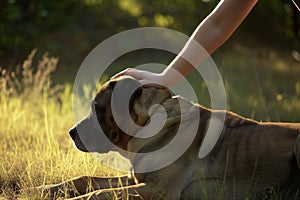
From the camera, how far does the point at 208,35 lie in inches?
149

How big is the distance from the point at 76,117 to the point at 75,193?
87.4 inches

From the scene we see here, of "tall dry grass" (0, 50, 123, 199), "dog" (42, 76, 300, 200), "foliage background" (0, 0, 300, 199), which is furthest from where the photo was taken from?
"foliage background" (0, 0, 300, 199)

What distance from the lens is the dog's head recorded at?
3.70m

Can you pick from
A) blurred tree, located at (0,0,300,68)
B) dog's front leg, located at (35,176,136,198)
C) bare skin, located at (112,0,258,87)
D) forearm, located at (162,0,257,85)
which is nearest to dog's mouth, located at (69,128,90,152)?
dog's front leg, located at (35,176,136,198)

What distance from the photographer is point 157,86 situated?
375cm

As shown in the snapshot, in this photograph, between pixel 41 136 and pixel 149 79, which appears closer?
pixel 149 79

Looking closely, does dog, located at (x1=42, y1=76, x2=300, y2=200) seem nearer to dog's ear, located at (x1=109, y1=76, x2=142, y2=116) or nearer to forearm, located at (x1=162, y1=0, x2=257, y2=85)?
dog's ear, located at (x1=109, y1=76, x2=142, y2=116)

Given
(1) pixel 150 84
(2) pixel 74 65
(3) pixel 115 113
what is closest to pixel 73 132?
(3) pixel 115 113

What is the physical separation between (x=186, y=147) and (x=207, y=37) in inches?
28.2

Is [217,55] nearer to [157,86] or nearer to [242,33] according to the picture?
[242,33]

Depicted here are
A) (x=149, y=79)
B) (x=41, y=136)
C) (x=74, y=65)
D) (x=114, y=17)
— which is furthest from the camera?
(x=114, y=17)

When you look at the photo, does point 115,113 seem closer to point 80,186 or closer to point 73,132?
point 73,132

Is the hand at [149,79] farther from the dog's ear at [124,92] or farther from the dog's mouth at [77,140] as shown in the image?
the dog's mouth at [77,140]

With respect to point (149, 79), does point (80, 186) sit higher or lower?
lower
